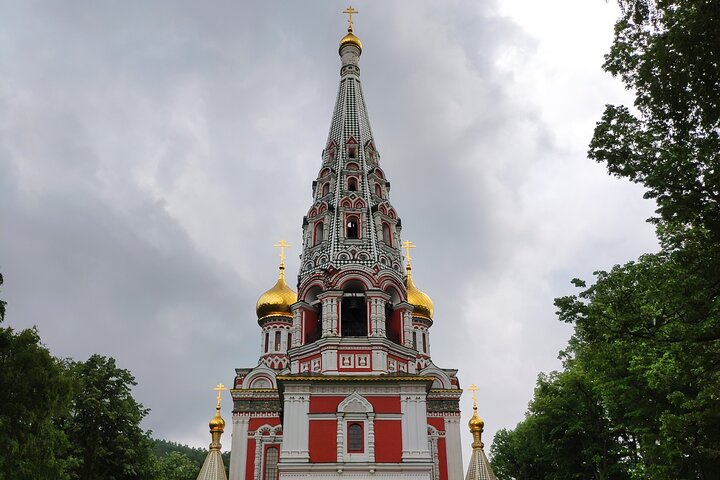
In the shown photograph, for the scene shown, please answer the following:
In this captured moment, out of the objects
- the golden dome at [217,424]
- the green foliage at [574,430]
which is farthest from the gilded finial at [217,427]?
the green foliage at [574,430]

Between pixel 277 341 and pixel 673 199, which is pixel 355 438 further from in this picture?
pixel 673 199

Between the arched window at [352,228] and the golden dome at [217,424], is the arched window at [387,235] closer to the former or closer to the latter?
the arched window at [352,228]

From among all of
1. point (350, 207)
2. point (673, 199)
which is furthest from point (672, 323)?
point (350, 207)

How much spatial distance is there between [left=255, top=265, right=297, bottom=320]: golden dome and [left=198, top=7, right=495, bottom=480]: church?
0.34 feet

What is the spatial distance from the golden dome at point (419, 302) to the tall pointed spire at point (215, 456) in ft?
35.8

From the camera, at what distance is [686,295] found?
11.4m

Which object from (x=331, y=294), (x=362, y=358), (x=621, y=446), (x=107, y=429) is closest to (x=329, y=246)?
(x=331, y=294)

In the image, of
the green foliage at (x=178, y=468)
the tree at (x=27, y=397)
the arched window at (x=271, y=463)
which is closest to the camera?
the tree at (x=27, y=397)

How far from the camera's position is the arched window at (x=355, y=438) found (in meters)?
21.9

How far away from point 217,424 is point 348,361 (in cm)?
1085

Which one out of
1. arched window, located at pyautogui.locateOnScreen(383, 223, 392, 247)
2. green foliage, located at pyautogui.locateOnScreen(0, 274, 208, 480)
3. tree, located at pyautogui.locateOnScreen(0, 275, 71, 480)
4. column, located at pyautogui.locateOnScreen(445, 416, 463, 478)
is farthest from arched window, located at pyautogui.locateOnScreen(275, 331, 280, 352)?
tree, located at pyautogui.locateOnScreen(0, 275, 71, 480)

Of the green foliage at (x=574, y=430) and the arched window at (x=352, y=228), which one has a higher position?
the arched window at (x=352, y=228)

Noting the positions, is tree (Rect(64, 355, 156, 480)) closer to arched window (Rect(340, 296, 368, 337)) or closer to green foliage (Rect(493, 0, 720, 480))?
arched window (Rect(340, 296, 368, 337))

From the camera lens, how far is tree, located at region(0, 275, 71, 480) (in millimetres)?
14039
